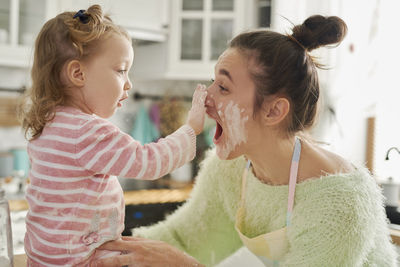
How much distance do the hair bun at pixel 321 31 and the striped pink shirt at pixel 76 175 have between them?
476 millimetres

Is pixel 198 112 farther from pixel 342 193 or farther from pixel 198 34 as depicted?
pixel 198 34

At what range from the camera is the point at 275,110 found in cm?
116

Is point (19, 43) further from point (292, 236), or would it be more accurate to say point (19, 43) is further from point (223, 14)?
point (292, 236)

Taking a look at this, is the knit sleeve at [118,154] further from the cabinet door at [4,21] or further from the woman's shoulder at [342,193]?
the cabinet door at [4,21]

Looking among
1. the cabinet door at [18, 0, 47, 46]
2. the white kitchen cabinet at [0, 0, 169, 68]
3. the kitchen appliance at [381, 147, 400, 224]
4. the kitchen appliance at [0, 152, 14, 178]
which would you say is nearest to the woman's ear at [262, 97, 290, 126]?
the kitchen appliance at [381, 147, 400, 224]

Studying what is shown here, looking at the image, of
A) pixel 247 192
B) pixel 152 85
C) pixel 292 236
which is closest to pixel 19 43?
pixel 152 85

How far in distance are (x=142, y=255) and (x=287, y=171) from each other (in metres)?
0.45

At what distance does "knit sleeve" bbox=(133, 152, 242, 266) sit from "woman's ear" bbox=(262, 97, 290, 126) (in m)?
0.32

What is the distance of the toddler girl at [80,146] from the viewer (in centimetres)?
91

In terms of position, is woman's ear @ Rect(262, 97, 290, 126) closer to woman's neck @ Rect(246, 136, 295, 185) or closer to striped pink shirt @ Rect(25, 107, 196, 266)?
woman's neck @ Rect(246, 136, 295, 185)

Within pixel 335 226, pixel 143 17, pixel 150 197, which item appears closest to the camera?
pixel 335 226

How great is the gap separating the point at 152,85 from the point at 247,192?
7.11 feet

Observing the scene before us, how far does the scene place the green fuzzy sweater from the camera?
1021 mm

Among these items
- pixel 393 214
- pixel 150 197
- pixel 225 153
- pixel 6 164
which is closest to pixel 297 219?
pixel 225 153
